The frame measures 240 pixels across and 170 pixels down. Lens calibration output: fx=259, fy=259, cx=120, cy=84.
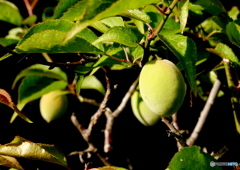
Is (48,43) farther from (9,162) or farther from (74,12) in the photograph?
(9,162)

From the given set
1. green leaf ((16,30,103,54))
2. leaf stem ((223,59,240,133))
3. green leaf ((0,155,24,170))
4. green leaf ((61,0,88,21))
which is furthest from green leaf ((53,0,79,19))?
leaf stem ((223,59,240,133))

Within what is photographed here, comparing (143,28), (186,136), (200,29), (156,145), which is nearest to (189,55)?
(143,28)

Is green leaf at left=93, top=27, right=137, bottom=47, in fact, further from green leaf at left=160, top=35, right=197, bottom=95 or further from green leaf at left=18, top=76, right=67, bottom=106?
green leaf at left=18, top=76, right=67, bottom=106

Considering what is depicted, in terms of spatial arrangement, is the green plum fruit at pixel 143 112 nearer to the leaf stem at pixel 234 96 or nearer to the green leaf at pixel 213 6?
the leaf stem at pixel 234 96

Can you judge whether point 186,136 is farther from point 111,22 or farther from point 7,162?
point 7,162

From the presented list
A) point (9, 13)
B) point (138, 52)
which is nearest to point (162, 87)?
point (138, 52)

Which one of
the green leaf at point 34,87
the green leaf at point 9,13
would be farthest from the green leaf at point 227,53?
the green leaf at point 9,13

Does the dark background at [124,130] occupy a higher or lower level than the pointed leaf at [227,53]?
lower
